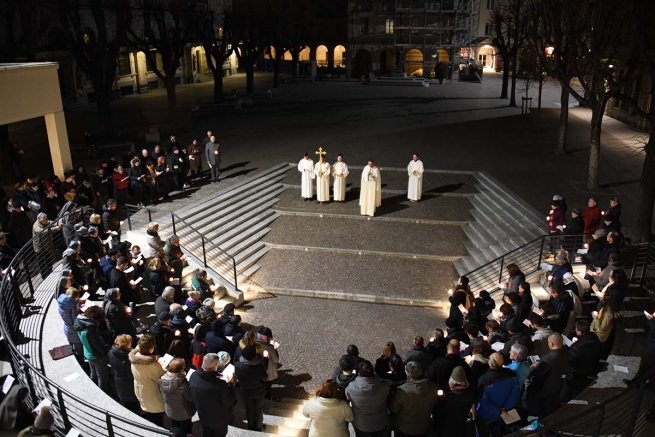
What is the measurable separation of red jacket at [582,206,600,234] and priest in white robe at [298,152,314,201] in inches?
325

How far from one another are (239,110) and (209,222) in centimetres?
2063

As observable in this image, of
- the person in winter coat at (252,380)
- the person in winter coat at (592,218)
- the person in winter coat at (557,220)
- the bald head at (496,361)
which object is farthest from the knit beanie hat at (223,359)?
Result: the person in winter coat at (592,218)

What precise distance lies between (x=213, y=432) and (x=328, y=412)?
6.04ft

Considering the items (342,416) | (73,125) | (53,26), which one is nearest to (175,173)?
(342,416)

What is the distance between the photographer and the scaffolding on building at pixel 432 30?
171ft

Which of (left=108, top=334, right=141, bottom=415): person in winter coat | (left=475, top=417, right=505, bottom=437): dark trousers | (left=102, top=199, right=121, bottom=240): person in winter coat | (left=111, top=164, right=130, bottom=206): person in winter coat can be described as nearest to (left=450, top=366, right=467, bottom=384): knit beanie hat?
(left=475, top=417, right=505, bottom=437): dark trousers

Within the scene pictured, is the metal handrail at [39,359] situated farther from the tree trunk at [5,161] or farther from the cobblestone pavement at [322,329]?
the tree trunk at [5,161]

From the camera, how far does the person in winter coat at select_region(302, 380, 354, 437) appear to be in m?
6.37

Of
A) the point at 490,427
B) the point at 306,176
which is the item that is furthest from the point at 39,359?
the point at 306,176

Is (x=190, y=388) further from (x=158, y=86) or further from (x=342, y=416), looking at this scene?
(x=158, y=86)

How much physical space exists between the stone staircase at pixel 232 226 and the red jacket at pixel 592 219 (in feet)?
27.4

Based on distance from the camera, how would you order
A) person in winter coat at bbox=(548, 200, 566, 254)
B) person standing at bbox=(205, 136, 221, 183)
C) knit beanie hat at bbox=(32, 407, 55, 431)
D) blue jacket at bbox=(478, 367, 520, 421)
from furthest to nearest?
person standing at bbox=(205, 136, 221, 183), person in winter coat at bbox=(548, 200, 566, 254), blue jacket at bbox=(478, 367, 520, 421), knit beanie hat at bbox=(32, 407, 55, 431)

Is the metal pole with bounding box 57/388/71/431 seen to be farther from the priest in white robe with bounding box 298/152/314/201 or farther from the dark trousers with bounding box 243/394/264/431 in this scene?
the priest in white robe with bounding box 298/152/314/201

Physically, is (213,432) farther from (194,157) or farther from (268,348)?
(194,157)
